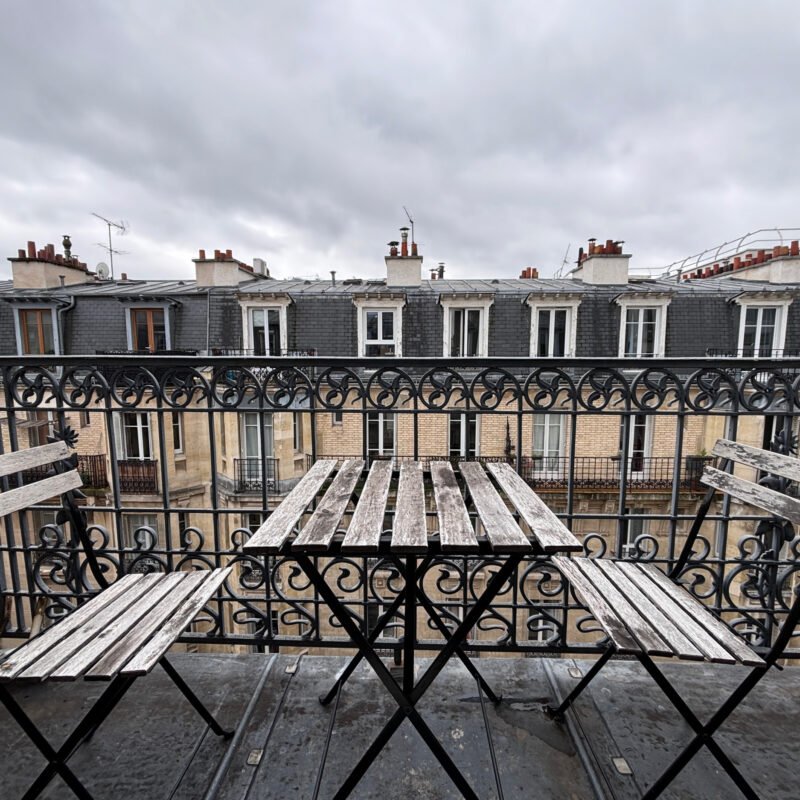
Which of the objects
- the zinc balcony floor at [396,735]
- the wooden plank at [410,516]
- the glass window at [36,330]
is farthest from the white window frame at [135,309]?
the wooden plank at [410,516]

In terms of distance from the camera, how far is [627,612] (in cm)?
148

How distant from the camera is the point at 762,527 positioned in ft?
7.21

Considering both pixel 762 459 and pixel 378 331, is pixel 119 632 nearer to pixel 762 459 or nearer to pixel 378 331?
pixel 762 459

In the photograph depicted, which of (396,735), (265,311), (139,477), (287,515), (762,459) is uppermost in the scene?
(265,311)

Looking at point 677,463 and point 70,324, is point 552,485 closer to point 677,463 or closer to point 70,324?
point 677,463

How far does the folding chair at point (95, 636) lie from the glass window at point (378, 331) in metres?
12.3

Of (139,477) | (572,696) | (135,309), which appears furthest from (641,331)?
(139,477)

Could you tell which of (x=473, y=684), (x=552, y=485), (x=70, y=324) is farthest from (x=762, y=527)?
(x=70, y=324)

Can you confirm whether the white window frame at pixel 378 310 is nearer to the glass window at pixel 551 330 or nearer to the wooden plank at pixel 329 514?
the glass window at pixel 551 330

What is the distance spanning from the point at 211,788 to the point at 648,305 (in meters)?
15.5

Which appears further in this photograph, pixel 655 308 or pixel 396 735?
pixel 655 308

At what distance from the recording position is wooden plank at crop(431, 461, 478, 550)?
4.08ft

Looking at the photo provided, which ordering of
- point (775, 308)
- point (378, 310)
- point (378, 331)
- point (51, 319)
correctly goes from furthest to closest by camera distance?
point (51, 319), point (378, 331), point (378, 310), point (775, 308)

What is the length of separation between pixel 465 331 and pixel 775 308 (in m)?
9.56
